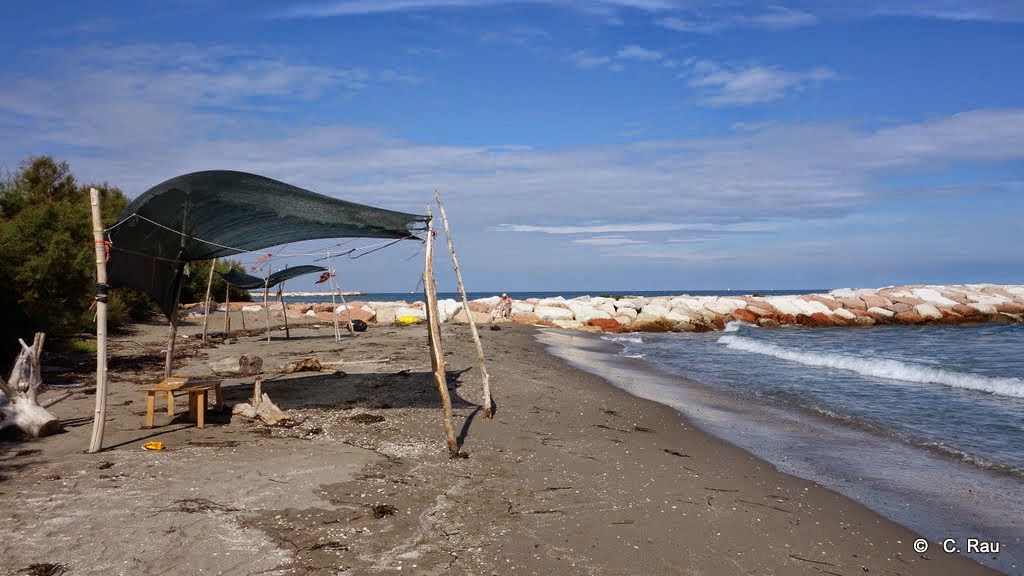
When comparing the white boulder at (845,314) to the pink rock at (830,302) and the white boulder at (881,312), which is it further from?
the pink rock at (830,302)

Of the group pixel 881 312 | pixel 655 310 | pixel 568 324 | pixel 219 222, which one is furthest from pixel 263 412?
pixel 881 312

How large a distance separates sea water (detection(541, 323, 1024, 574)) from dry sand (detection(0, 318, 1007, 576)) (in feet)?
2.63

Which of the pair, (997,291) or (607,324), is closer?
(607,324)

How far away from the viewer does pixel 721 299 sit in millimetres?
41094

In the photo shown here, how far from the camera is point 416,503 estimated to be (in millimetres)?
5609

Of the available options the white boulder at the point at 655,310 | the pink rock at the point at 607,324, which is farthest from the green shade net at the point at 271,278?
the white boulder at the point at 655,310

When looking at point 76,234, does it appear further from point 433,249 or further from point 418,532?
point 418,532

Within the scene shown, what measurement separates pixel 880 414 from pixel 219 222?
1145 centimetres

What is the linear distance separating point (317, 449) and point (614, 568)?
3910 millimetres

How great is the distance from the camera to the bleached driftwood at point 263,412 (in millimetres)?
8445

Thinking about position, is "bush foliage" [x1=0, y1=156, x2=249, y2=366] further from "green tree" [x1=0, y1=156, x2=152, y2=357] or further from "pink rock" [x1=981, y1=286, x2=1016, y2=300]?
"pink rock" [x1=981, y1=286, x2=1016, y2=300]

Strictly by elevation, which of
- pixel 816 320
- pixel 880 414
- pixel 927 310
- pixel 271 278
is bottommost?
pixel 880 414

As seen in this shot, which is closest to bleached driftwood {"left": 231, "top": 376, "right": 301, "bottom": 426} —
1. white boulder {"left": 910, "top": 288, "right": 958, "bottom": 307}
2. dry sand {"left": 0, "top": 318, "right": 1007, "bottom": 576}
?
dry sand {"left": 0, "top": 318, "right": 1007, "bottom": 576}

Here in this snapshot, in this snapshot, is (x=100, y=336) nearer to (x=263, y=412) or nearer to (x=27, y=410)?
(x=27, y=410)
